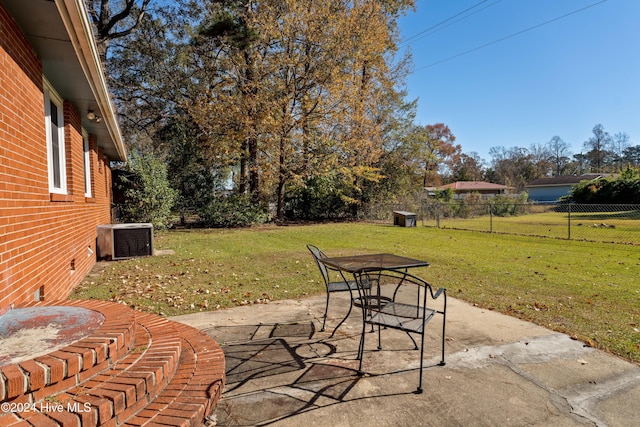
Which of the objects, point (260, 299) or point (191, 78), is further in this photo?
point (191, 78)

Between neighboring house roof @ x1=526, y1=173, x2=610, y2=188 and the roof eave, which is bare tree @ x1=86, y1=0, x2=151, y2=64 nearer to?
the roof eave

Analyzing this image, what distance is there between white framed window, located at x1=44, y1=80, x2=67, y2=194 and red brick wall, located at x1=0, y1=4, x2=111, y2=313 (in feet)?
1.63

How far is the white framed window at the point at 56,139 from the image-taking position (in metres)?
4.95

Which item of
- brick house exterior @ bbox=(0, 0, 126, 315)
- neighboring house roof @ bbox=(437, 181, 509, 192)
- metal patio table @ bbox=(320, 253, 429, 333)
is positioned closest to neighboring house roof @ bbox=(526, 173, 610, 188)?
neighboring house roof @ bbox=(437, 181, 509, 192)

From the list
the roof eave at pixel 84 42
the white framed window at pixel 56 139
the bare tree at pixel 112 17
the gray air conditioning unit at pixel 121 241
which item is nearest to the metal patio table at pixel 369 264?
the roof eave at pixel 84 42

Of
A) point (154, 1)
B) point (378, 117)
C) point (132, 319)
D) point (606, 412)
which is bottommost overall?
point (606, 412)

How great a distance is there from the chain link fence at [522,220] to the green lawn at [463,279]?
12.1ft

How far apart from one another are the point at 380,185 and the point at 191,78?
13.5 metres

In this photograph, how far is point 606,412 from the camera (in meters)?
2.54

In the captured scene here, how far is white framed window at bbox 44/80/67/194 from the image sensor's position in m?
4.95

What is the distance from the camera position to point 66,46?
383 centimetres

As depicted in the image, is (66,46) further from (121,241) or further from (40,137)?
(121,241)

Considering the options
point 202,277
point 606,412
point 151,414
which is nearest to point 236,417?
point 151,414

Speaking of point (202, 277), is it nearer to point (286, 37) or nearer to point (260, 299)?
point (260, 299)
